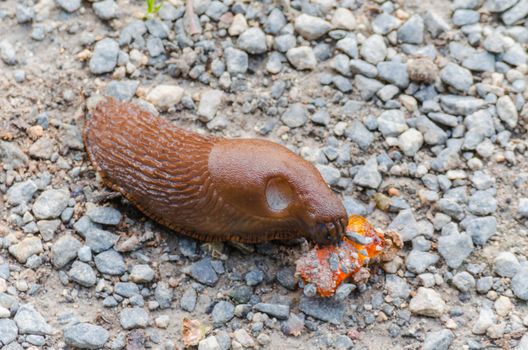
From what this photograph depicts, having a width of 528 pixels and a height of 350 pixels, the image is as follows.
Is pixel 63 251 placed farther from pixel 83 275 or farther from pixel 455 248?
pixel 455 248

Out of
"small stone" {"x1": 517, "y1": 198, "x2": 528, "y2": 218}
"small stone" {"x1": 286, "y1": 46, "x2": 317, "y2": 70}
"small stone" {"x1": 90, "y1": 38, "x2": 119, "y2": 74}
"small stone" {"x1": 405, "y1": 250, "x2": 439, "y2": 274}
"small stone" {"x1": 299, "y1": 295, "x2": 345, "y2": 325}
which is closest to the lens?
"small stone" {"x1": 299, "y1": 295, "x2": 345, "y2": 325}

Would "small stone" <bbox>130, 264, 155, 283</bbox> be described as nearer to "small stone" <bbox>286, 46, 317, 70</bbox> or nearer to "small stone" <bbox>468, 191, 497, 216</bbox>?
"small stone" <bbox>286, 46, 317, 70</bbox>

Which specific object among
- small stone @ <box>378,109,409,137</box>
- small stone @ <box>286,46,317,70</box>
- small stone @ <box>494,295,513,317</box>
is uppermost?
small stone @ <box>286,46,317,70</box>

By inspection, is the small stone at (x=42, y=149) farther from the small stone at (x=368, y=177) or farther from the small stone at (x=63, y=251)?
the small stone at (x=368, y=177)

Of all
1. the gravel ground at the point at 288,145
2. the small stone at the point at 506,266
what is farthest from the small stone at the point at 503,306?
the small stone at the point at 506,266

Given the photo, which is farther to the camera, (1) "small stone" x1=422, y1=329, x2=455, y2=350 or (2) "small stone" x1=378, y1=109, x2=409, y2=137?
(2) "small stone" x1=378, y1=109, x2=409, y2=137

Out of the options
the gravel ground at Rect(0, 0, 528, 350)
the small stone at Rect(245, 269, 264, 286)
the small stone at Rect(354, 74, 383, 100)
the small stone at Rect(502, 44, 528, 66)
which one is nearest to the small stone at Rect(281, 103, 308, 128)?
the gravel ground at Rect(0, 0, 528, 350)
